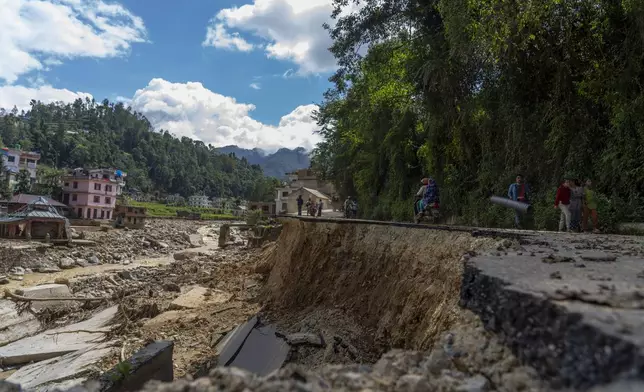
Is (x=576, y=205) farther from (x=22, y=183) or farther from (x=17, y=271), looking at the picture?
(x=22, y=183)

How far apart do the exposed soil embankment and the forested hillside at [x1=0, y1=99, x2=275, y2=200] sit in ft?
248

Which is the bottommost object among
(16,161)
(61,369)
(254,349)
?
(61,369)

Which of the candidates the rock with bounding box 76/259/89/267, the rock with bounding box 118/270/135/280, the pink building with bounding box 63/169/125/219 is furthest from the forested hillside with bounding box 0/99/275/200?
the rock with bounding box 118/270/135/280

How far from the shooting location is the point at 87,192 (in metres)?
53.8

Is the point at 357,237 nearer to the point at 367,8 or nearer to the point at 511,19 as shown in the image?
the point at 511,19

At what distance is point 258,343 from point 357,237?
339 cm

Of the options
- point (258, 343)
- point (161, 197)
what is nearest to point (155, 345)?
point (258, 343)

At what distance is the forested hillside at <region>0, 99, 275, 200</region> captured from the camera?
302 ft

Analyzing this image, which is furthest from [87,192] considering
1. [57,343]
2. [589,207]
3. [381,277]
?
[589,207]

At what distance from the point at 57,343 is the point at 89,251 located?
2561cm

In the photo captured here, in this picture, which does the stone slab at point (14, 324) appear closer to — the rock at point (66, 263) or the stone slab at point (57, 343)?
the stone slab at point (57, 343)

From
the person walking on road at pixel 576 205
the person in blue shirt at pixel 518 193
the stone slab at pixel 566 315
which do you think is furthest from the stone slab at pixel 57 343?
the person walking on road at pixel 576 205

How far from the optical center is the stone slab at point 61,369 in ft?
24.5

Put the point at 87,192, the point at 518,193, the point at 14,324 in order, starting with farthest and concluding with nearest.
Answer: the point at 87,192, the point at 14,324, the point at 518,193
